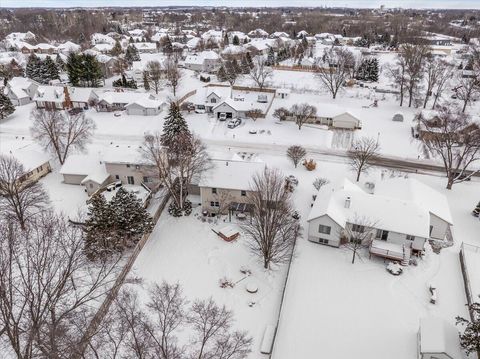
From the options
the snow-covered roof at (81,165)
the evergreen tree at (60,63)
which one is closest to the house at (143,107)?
the snow-covered roof at (81,165)

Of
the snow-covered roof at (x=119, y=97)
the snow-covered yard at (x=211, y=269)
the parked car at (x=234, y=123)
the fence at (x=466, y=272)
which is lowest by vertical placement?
the snow-covered yard at (x=211, y=269)

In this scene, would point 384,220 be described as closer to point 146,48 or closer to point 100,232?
point 100,232

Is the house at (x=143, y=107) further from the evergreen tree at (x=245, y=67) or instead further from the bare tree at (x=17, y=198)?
the evergreen tree at (x=245, y=67)

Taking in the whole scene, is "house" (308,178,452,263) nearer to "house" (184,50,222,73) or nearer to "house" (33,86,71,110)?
"house" (33,86,71,110)

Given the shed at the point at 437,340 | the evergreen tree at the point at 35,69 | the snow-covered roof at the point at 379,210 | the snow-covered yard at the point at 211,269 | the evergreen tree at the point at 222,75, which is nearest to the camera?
the shed at the point at 437,340

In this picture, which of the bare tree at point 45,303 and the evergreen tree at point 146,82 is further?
the evergreen tree at point 146,82

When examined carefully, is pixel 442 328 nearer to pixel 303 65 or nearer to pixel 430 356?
pixel 430 356

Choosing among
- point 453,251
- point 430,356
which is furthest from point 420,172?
point 430,356
